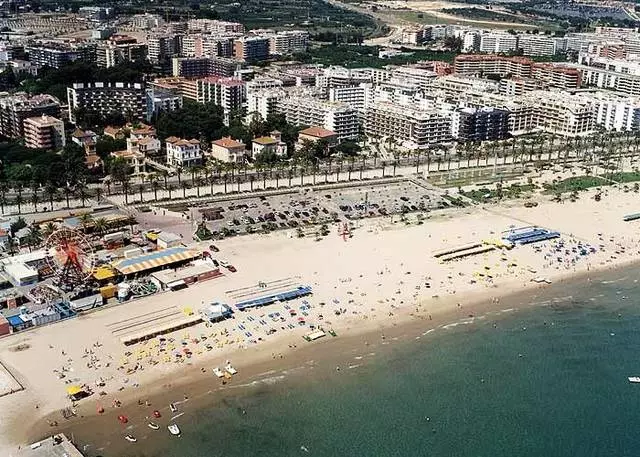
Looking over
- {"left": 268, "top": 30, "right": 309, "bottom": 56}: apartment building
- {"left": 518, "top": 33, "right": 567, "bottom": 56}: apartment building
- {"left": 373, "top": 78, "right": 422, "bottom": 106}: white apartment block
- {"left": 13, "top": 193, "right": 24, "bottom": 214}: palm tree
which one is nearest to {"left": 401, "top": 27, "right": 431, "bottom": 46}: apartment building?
{"left": 518, "top": 33, "right": 567, "bottom": 56}: apartment building

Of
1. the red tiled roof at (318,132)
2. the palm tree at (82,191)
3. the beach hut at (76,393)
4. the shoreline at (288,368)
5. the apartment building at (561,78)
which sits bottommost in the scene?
the shoreline at (288,368)

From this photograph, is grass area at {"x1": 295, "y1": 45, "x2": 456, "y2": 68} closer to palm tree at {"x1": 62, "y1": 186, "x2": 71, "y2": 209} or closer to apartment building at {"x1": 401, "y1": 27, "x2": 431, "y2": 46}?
apartment building at {"x1": 401, "y1": 27, "x2": 431, "y2": 46}

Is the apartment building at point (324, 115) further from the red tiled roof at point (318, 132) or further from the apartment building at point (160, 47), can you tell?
the apartment building at point (160, 47)

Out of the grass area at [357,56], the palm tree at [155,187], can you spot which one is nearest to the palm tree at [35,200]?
the palm tree at [155,187]

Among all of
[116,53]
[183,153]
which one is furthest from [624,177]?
[116,53]

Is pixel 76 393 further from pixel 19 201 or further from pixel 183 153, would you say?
pixel 183 153

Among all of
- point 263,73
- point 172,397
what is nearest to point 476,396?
point 172,397
